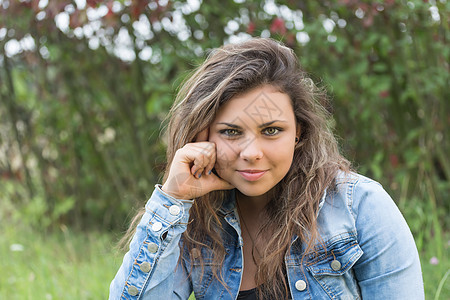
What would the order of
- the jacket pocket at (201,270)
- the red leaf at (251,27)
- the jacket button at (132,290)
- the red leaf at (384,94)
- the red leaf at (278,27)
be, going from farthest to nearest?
the red leaf at (384,94) → the red leaf at (251,27) → the red leaf at (278,27) → the jacket pocket at (201,270) → the jacket button at (132,290)

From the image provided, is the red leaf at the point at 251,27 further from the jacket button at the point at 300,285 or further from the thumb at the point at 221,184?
the jacket button at the point at 300,285

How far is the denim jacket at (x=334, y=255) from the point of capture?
1.68 metres

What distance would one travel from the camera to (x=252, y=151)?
1724mm

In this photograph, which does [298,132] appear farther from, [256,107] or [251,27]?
[251,27]

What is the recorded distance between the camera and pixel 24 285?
10.1 ft

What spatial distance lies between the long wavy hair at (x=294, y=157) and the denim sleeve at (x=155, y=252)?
0.13 metres

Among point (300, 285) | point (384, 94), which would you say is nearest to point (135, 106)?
point (384, 94)

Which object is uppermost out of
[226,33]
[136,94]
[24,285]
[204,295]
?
[226,33]

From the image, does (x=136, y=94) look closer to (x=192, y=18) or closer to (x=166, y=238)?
(x=192, y=18)

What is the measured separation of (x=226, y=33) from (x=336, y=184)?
7.04 ft

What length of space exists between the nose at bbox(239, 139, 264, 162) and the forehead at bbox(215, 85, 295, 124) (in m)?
0.07

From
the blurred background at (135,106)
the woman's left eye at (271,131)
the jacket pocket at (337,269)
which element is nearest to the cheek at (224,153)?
the woman's left eye at (271,131)

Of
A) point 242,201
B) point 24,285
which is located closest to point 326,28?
point 242,201

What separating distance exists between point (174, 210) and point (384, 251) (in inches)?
27.1
